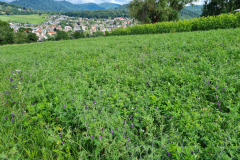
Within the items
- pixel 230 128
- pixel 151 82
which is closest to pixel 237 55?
pixel 151 82

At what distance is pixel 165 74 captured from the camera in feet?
14.6

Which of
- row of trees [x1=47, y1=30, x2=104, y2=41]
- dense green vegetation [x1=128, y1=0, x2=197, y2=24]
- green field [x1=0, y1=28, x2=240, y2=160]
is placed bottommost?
green field [x1=0, y1=28, x2=240, y2=160]

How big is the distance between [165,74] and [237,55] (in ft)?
11.8

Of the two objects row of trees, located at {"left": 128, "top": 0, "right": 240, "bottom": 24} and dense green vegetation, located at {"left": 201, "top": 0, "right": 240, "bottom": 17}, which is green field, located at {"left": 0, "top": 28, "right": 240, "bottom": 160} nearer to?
row of trees, located at {"left": 128, "top": 0, "right": 240, "bottom": 24}

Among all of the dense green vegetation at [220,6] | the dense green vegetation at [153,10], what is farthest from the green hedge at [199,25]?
the dense green vegetation at [220,6]

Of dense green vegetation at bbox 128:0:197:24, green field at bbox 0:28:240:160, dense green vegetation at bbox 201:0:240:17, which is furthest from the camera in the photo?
dense green vegetation at bbox 201:0:240:17

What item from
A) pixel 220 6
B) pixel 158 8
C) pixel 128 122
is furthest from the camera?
pixel 220 6

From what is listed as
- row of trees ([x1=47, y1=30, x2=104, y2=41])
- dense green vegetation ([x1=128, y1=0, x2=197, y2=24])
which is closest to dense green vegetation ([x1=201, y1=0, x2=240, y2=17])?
dense green vegetation ([x1=128, y1=0, x2=197, y2=24])

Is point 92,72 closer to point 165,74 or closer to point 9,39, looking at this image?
point 165,74

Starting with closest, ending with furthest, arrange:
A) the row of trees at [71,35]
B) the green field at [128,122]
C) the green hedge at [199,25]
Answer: the green field at [128,122], the green hedge at [199,25], the row of trees at [71,35]

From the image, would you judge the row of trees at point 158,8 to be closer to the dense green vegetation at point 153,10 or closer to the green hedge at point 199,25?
the dense green vegetation at point 153,10

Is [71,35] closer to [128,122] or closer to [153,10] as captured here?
[153,10]

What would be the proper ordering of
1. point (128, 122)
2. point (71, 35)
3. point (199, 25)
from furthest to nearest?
point (71, 35), point (199, 25), point (128, 122)

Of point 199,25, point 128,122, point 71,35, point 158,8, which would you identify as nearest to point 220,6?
point 158,8
